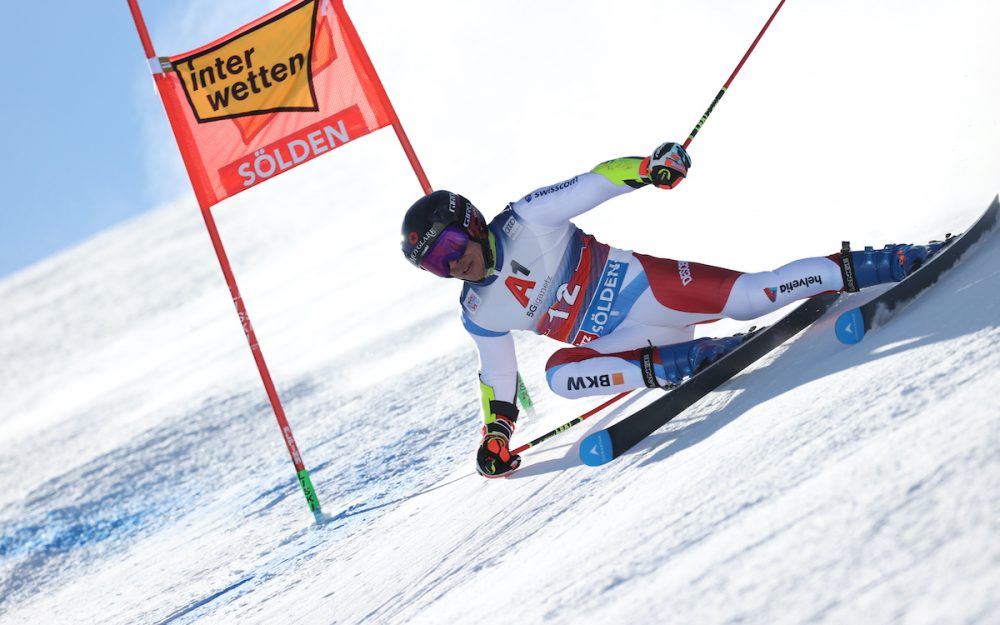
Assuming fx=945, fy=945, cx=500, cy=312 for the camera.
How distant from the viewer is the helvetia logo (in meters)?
5.02

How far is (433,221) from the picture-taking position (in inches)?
142

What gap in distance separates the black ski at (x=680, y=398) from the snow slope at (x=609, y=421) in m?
0.08

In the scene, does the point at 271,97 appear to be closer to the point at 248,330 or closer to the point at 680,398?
the point at 248,330

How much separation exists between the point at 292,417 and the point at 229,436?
51 cm

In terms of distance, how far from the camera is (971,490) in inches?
68.7

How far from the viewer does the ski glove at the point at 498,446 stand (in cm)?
392

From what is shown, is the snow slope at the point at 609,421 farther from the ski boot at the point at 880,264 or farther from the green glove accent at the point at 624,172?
the green glove accent at the point at 624,172

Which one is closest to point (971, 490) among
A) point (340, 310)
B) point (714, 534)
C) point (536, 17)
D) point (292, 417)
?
point (714, 534)

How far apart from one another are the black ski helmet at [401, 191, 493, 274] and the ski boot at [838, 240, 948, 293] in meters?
1.36

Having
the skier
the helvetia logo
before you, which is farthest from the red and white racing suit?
the helvetia logo

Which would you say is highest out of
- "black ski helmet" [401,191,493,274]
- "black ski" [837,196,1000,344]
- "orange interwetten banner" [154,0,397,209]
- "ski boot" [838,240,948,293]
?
"orange interwetten banner" [154,0,397,209]

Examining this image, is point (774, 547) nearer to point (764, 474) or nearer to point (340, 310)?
point (764, 474)

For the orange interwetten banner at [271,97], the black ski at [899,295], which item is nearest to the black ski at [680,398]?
the black ski at [899,295]

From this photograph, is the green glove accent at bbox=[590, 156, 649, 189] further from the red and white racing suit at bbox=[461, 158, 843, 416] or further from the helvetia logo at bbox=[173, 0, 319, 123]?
the helvetia logo at bbox=[173, 0, 319, 123]
